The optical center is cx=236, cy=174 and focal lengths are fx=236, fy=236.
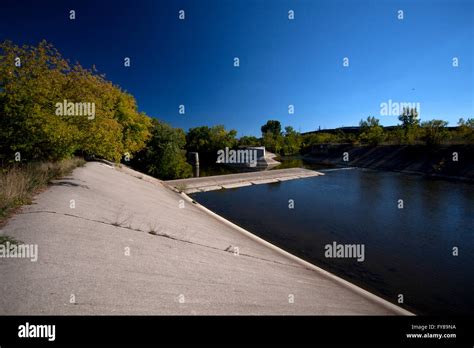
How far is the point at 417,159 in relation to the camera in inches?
1713

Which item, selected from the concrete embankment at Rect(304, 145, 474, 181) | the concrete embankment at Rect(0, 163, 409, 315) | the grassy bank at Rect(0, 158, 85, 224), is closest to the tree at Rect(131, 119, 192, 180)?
the grassy bank at Rect(0, 158, 85, 224)

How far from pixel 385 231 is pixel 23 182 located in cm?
1767

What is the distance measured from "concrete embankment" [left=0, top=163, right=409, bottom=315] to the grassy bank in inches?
17.2

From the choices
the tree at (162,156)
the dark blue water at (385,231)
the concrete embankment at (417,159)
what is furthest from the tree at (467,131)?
the tree at (162,156)

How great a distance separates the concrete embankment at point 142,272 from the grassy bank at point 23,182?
436mm

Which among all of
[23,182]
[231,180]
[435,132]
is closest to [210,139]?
[231,180]

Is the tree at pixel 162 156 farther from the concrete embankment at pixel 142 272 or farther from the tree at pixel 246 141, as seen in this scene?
the tree at pixel 246 141

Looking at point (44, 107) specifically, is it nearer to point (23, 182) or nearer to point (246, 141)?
point (23, 182)

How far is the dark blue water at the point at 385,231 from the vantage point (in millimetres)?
8367

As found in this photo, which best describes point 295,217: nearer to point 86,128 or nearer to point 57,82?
point 86,128

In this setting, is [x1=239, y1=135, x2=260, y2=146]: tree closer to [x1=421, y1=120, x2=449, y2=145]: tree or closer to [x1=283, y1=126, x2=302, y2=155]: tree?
[x1=283, y1=126, x2=302, y2=155]: tree

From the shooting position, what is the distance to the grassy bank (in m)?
7.31
